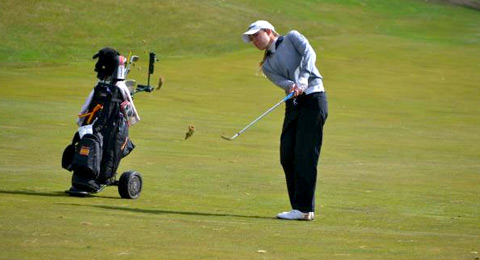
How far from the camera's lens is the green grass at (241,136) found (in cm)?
1010

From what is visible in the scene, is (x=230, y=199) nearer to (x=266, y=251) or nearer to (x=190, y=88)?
(x=266, y=251)

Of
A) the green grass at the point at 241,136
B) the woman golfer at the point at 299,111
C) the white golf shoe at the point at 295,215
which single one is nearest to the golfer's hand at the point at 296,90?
the woman golfer at the point at 299,111

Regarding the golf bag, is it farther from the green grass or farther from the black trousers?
the black trousers

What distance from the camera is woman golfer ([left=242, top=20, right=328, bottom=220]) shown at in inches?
472

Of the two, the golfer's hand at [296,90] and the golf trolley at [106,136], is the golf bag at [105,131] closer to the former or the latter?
the golf trolley at [106,136]

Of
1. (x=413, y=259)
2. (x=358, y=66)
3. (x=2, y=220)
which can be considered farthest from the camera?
(x=358, y=66)

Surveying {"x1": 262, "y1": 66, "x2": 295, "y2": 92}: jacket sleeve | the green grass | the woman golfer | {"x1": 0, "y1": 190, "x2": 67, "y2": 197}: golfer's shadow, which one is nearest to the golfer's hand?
the woman golfer

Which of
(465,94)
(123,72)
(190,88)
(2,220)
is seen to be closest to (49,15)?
(190,88)

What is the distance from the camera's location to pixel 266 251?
9297 mm

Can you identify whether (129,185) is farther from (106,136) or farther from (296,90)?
(296,90)

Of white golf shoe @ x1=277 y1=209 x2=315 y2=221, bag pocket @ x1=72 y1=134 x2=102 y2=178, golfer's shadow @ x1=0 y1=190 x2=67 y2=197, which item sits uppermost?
bag pocket @ x1=72 y1=134 x2=102 y2=178

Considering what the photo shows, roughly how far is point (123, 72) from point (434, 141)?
42.8 ft

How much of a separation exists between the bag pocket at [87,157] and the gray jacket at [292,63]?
235 centimetres

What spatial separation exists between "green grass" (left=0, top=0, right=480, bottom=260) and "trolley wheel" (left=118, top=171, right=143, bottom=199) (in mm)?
145
